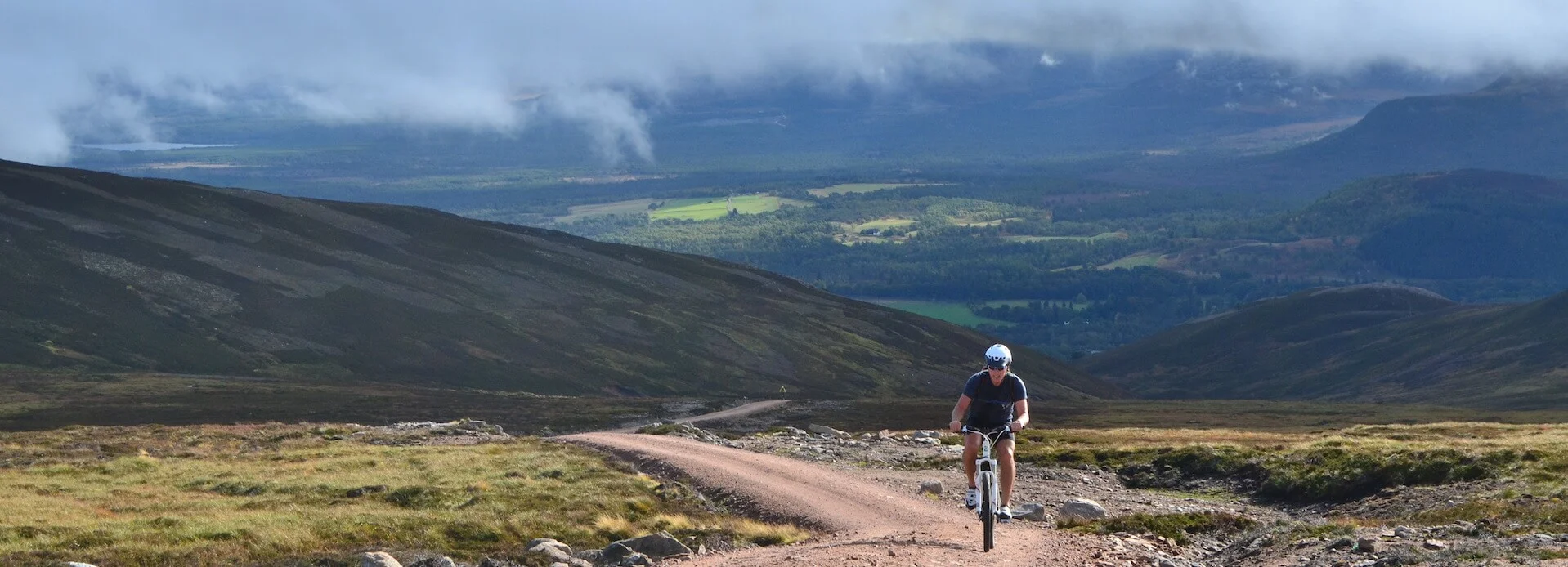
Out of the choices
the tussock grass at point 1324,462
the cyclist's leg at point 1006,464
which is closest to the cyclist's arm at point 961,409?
the cyclist's leg at point 1006,464

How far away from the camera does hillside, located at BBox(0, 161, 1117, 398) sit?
134 metres

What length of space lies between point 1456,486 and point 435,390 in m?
89.0

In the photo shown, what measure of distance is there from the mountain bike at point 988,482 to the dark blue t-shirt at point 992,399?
16 cm

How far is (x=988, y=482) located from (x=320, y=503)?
19977 mm

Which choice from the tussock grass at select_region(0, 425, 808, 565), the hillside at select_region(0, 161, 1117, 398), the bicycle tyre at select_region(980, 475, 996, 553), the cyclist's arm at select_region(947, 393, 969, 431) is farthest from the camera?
the hillside at select_region(0, 161, 1117, 398)

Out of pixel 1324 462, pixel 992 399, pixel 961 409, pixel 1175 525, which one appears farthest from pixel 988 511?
pixel 1324 462

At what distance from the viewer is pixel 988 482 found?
28359mm

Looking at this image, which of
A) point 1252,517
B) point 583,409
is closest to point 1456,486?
point 1252,517

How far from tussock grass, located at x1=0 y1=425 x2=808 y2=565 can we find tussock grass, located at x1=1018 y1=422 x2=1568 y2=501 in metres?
16.4

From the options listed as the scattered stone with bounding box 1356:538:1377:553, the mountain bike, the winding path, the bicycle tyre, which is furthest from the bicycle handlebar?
the scattered stone with bounding box 1356:538:1377:553

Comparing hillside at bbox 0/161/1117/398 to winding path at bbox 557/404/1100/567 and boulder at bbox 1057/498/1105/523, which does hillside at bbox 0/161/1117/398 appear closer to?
winding path at bbox 557/404/1100/567

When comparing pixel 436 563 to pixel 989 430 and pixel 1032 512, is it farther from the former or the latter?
pixel 1032 512

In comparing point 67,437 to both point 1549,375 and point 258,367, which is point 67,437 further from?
point 1549,375

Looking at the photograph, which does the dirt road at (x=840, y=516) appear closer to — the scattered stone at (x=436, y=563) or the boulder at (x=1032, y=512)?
the boulder at (x=1032, y=512)
